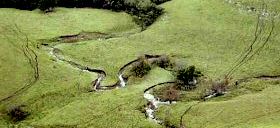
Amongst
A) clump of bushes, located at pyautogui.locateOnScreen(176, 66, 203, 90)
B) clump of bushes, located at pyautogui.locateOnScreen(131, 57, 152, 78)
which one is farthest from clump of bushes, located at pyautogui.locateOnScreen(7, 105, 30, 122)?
clump of bushes, located at pyautogui.locateOnScreen(176, 66, 203, 90)

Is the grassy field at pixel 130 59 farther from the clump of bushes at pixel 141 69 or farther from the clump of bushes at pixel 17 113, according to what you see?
the clump of bushes at pixel 141 69

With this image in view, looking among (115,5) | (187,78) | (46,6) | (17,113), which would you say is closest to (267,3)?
(187,78)

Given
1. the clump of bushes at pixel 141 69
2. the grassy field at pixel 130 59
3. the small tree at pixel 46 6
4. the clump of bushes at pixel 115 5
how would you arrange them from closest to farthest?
the grassy field at pixel 130 59 → the clump of bushes at pixel 141 69 → the clump of bushes at pixel 115 5 → the small tree at pixel 46 6

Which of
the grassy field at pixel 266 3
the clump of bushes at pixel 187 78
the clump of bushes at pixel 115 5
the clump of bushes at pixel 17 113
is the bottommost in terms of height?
the clump of bushes at pixel 17 113

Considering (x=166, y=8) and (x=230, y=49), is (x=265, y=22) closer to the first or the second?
(x=230, y=49)

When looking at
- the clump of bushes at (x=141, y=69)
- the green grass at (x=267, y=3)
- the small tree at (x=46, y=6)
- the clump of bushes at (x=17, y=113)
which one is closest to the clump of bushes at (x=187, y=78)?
the clump of bushes at (x=141, y=69)

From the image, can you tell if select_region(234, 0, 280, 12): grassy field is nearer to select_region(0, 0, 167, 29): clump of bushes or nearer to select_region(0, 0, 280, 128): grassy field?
select_region(0, 0, 280, 128): grassy field

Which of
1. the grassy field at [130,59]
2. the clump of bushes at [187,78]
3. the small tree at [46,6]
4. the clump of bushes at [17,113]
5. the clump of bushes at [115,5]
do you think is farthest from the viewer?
the small tree at [46,6]

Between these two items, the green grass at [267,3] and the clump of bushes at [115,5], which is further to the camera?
the clump of bushes at [115,5]
